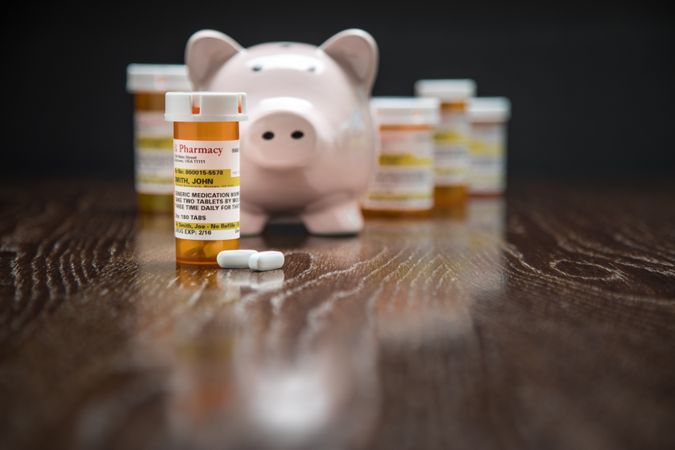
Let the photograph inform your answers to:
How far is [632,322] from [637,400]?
25 centimetres

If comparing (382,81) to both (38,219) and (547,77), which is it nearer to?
(547,77)

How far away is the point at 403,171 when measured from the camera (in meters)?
1.75

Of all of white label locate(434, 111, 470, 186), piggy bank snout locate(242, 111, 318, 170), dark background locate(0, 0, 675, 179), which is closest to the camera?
piggy bank snout locate(242, 111, 318, 170)

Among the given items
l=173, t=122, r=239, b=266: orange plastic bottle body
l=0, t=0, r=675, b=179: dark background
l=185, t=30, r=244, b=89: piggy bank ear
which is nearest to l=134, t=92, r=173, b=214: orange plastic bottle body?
l=185, t=30, r=244, b=89: piggy bank ear

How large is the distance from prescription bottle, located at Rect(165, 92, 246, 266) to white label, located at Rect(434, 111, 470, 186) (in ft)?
2.88

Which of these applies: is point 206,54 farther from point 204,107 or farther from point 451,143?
point 451,143

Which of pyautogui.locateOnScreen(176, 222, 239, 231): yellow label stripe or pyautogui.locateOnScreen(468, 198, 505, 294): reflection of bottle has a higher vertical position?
pyautogui.locateOnScreen(176, 222, 239, 231): yellow label stripe

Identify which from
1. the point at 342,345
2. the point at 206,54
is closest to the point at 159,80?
the point at 206,54

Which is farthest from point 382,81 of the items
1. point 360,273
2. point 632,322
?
point 632,322

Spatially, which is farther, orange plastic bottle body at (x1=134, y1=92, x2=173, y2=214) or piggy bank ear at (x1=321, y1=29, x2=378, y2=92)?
orange plastic bottle body at (x1=134, y1=92, x2=173, y2=214)

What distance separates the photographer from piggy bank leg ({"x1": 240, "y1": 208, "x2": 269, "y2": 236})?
150cm

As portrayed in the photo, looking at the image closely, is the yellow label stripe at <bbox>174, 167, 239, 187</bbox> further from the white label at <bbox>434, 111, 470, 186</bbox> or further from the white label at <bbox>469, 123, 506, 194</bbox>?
the white label at <bbox>469, 123, 506, 194</bbox>

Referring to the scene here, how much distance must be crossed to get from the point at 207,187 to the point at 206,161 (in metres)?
0.03

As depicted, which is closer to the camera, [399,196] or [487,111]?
[399,196]
